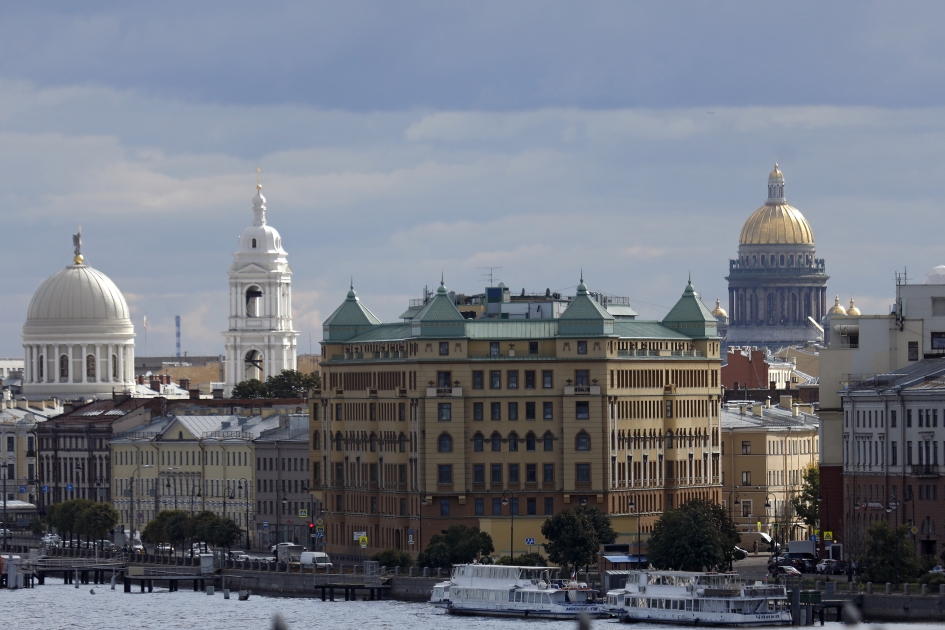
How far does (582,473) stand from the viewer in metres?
148

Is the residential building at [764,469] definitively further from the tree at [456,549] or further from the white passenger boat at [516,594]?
the white passenger boat at [516,594]

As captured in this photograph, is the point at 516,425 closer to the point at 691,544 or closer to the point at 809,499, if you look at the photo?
the point at 809,499

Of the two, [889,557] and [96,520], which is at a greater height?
[96,520]

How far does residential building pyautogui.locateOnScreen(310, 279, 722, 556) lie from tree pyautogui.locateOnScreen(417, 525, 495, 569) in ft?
19.1

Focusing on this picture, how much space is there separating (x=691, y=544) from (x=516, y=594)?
7621mm

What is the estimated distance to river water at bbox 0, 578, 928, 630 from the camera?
4717 inches

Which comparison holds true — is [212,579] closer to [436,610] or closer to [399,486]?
[399,486]

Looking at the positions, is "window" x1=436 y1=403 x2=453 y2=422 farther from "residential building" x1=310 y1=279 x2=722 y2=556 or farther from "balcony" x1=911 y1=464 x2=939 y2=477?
"balcony" x1=911 y1=464 x2=939 y2=477

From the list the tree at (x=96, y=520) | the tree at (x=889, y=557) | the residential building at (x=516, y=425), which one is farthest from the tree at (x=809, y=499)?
the tree at (x=96, y=520)

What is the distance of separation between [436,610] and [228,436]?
5971cm

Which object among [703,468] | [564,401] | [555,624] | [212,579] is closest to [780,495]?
[703,468]

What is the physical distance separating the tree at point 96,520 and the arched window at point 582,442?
39944 millimetres

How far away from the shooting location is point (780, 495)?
168125 mm

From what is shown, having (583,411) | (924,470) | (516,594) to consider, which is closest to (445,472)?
(583,411)
